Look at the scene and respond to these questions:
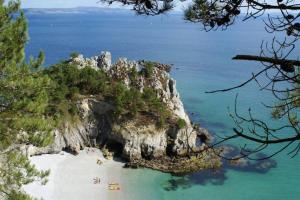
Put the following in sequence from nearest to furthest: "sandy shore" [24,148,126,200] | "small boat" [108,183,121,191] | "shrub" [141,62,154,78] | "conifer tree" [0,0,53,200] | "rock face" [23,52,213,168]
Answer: "conifer tree" [0,0,53,200], "sandy shore" [24,148,126,200], "small boat" [108,183,121,191], "rock face" [23,52,213,168], "shrub" [141,62,154,78]

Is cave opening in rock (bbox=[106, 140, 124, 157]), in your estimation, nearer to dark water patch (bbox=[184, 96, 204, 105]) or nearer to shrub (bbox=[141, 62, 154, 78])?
shrub (bbox=[141, 62, 154, 78])

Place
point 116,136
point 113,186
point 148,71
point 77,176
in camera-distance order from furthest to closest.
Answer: point 148,71
point 116,136
point 77,176
point 113,186

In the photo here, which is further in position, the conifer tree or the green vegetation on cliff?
the green vegetation on cliff

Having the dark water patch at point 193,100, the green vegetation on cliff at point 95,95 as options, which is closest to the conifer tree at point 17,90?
the green vegetation on cliff at point 95,95

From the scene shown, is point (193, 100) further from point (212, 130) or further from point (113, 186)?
point (113, 186)

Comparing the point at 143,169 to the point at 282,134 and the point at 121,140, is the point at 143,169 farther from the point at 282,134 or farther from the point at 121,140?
the point at 282,134

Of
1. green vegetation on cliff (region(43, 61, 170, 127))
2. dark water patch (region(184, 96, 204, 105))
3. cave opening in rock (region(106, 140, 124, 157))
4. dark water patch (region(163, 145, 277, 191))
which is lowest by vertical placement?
dark water patch (region(163, 145, 277, 191))

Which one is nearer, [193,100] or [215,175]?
[215,175]

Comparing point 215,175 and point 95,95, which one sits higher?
point 95,95

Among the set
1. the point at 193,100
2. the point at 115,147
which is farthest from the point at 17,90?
the point at 193,100

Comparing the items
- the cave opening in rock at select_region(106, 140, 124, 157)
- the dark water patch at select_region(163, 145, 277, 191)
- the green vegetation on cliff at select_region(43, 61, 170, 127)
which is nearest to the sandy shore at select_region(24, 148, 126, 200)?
the cave opening in rock at select_region(106, 140, 124, 157)
